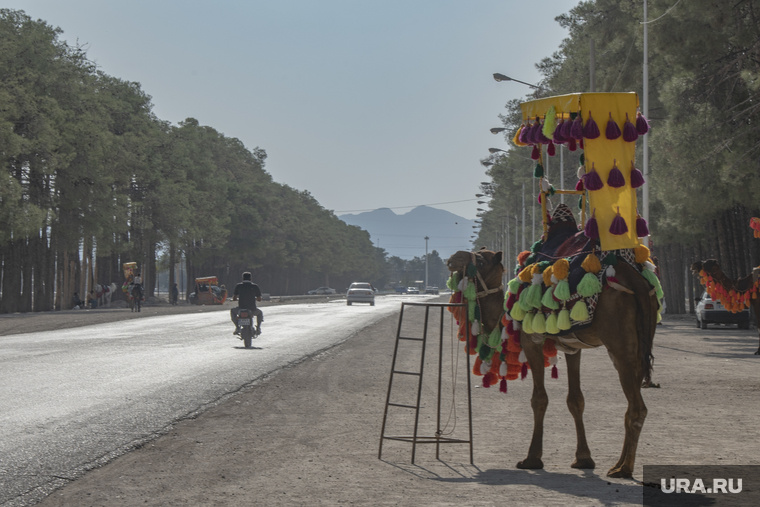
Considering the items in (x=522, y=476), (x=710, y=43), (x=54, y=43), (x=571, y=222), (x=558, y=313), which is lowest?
(x=522, y=476)

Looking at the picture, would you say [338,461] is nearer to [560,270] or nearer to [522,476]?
[522,476]

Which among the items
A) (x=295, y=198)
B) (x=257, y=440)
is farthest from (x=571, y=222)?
(x=295, y=198)

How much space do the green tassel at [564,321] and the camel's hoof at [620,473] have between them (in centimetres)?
125

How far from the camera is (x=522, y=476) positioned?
8094 mm

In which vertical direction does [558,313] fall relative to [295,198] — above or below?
below

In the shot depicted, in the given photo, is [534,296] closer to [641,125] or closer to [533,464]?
[533,464]

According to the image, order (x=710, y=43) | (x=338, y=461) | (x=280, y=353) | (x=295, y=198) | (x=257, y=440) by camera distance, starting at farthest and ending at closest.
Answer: (x=295, y=198)
(x=710, y=43)
(x=280, y=353)
(x=257, y=440)
(x=338, y=461)

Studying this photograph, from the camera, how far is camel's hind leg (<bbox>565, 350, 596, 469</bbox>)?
8.39 metres

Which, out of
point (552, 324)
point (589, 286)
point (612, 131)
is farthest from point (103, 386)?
point (612, 131)

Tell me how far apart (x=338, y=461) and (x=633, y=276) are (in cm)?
320

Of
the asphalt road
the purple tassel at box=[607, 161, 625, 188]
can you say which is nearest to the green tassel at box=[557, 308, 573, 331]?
the purple tassel at box=[607, 161, 625, 188]

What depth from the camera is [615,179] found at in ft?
28.3

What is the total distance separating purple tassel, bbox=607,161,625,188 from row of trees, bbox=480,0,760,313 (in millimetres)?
16620

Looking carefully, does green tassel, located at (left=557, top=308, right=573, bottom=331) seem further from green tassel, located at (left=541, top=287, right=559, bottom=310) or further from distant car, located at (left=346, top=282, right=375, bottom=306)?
distant car, located at (left=346, top=282, right=375, bottom=306)
